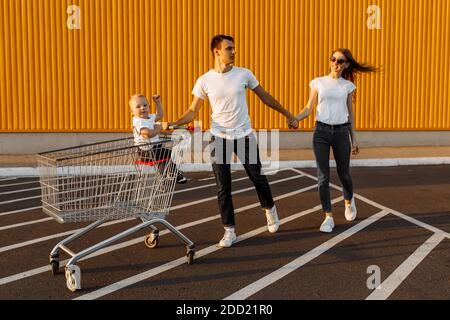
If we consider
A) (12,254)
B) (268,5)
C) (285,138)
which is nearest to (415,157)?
(285,138)

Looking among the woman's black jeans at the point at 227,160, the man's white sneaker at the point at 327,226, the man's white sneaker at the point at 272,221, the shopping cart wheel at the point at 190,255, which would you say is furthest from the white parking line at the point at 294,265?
the woman's black jeans at the point at 227,160

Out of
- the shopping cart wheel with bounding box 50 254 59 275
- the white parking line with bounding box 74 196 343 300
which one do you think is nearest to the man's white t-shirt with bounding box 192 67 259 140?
the white parking line with bounding box 74 196 343 300

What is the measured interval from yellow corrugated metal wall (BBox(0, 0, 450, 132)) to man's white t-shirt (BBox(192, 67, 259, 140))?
7.54m

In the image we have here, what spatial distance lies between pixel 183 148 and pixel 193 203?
286 centimetres

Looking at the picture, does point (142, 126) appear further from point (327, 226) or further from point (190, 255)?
point (327, 226)

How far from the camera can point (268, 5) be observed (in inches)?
506

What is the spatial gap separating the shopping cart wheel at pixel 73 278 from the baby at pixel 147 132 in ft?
3.59

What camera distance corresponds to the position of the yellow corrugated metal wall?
12.4 metres

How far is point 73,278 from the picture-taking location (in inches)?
169

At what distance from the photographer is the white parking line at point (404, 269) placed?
4.21 metres

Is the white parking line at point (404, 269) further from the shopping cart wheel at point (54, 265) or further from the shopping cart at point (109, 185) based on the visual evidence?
the shopping cart wheel at point (54, 265)

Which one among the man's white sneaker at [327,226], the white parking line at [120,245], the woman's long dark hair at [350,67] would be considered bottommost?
the white parking line at [120,245]

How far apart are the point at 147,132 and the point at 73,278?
4.70ft

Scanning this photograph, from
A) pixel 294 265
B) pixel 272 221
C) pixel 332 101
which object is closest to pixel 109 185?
pixel 294 265
